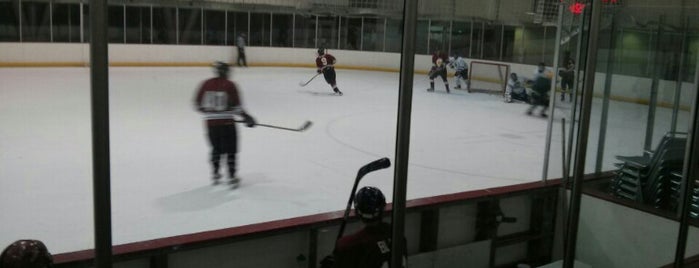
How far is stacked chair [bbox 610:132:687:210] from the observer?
3195 mm

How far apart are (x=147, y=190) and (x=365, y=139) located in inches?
92.5

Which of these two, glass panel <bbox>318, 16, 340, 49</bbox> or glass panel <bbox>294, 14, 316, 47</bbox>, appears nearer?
glass panel <bbox>294, 14, 316, 47</bbox>

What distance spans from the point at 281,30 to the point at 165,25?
237 centimetres

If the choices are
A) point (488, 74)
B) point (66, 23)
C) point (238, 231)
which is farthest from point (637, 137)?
point (66, 23)

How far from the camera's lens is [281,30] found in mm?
13125

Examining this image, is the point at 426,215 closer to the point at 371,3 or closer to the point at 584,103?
the point at 584,103

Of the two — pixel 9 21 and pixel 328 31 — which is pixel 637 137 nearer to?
pixel 9 21

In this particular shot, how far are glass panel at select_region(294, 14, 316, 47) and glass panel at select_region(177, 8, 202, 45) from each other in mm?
2028

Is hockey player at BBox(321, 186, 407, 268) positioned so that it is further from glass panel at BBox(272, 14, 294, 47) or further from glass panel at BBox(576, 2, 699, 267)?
glass panel at BBox(272, 14, 294, 47)

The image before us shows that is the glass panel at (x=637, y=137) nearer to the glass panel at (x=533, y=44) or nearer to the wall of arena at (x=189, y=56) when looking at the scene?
the wall of arena at (x=189, y=56)

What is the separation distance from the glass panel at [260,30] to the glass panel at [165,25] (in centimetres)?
158

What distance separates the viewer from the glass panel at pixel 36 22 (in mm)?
10477

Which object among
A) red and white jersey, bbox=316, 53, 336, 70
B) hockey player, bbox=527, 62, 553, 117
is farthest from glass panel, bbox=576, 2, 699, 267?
red and white jersey, bbox=316, 53, 336, 70

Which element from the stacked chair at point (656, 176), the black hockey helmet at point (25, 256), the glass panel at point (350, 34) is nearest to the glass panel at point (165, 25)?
the glass panel at point (350, 34)
